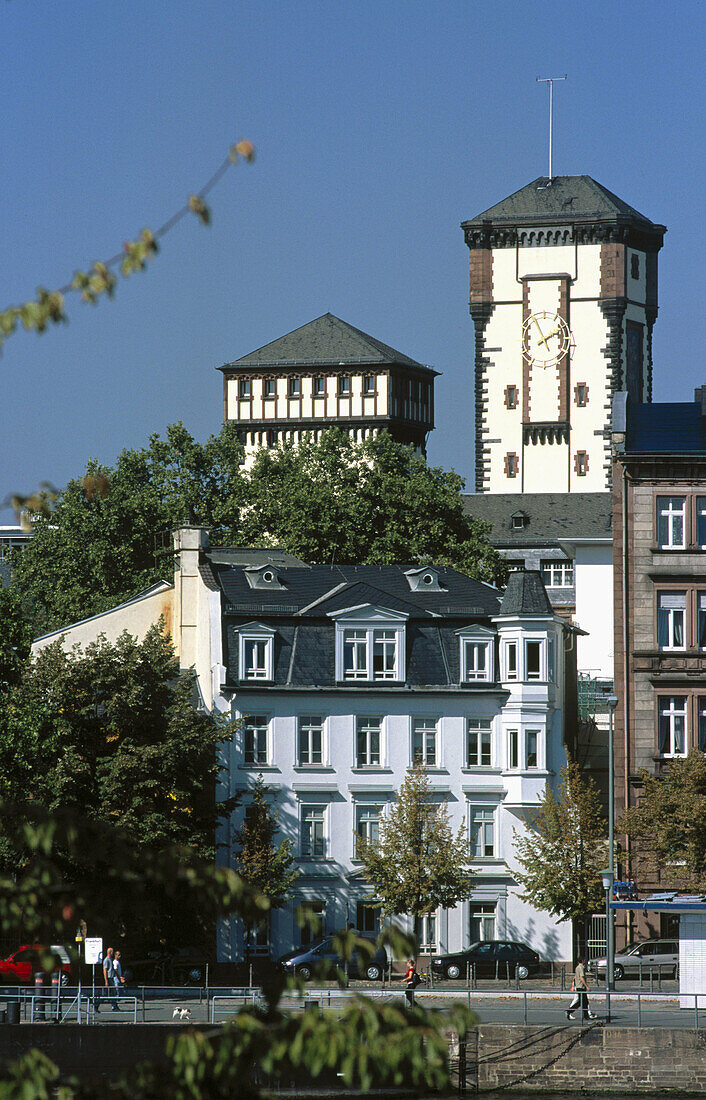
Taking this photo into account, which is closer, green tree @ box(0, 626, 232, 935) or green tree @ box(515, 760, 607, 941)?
green tree @ box(0, 626, 232, 935)

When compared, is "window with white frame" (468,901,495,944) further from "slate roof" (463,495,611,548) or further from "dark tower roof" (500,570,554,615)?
"slate roof" (463,495,611,548)

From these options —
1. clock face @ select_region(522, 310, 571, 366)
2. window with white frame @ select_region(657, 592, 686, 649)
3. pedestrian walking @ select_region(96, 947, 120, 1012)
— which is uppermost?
clock face @ select_region(522, 310, 571, 366)

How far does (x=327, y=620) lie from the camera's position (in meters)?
70.2

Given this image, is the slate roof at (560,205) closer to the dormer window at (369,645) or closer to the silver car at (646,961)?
the dormer window at (369,645)

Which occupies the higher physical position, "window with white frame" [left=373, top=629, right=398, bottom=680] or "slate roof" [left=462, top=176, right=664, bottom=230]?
"slate roof" [left=462, top=176, right=664, bottom=230]

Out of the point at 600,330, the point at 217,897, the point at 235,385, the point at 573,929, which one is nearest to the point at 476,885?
the point at 573,929

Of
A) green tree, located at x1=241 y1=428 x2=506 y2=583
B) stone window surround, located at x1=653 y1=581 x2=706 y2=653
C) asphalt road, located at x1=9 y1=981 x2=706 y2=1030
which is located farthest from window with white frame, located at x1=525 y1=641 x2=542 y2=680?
green tree, located at x1=241 y1=428 x2=506 y2=583

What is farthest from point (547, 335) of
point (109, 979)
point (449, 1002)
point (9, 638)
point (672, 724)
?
point (449, 1002)

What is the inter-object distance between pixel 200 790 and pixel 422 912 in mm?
7981

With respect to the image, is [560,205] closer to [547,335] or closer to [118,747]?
[547,335]

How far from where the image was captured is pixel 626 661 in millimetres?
69062

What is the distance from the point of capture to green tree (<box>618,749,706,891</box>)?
65.4m

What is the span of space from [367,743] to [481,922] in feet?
23.1

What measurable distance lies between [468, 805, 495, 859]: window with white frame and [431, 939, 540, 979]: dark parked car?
4.64 meters
